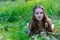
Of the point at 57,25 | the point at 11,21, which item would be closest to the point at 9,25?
the point at 11,21

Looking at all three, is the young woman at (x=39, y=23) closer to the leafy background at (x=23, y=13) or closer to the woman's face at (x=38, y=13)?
the woman's face at (x=38, y=13)

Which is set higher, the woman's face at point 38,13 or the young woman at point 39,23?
the woman's face at point 38,13

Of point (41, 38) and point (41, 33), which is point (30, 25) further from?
point (41, 38)

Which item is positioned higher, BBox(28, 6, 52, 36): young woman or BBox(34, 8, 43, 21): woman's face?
BBox(34, 8, 43, 21): woman's face

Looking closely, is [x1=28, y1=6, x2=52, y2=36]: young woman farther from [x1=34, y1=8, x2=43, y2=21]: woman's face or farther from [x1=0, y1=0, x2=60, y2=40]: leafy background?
[x1=0, y1=0, x2=60, y2=40]: leafy background

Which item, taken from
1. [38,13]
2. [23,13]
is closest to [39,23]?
[38,13]

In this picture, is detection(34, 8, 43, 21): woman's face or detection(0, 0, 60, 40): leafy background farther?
detection(0, 0, 60, 40): leafy background

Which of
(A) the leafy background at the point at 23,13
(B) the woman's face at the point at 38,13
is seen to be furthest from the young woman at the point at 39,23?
(A) the leafy background at the point at 23,13

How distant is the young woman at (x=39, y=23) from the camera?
4.68 m

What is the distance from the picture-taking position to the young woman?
4676 mm

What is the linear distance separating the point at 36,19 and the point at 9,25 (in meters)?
0.82

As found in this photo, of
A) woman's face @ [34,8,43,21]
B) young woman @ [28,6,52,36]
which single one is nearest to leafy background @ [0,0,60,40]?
young woman @ [28,6,52,36]

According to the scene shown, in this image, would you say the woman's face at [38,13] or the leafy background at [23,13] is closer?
the woman's face at [38,13]

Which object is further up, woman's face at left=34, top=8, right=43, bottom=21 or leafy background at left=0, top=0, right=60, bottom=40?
woman's face at left=34, top=8, right=43, bottom=21
